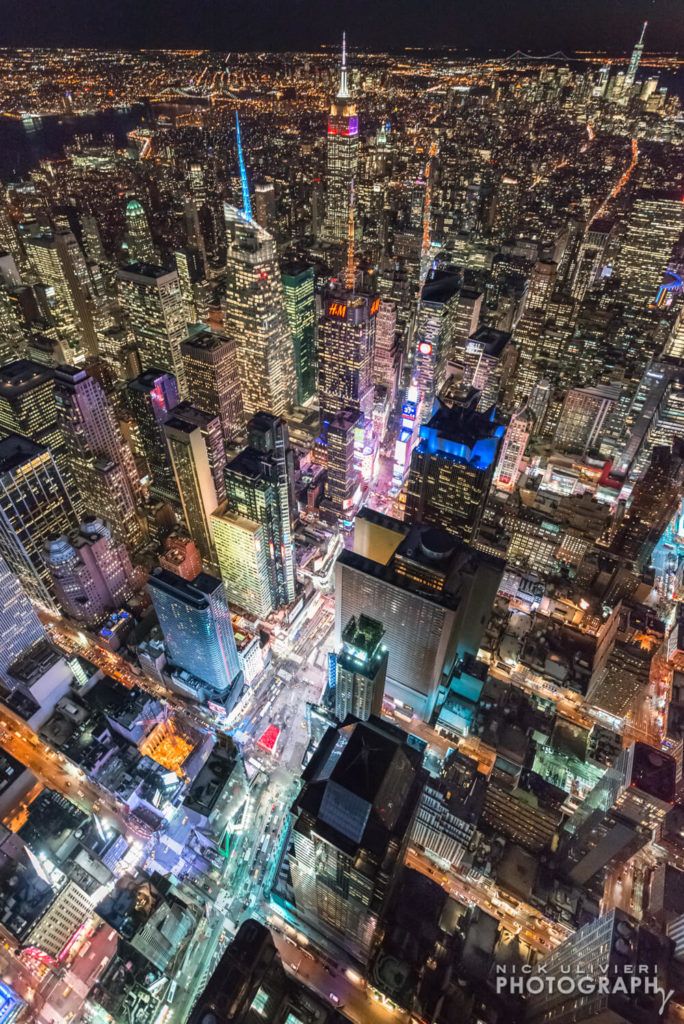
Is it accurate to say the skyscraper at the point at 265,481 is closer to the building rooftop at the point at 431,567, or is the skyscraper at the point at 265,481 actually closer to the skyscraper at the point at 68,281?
the building rooftop at the point at 431,567

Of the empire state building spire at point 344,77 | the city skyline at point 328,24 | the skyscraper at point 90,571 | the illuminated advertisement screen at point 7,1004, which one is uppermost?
the city skyline at point 328,24

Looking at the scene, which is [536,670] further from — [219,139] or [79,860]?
[219,139]

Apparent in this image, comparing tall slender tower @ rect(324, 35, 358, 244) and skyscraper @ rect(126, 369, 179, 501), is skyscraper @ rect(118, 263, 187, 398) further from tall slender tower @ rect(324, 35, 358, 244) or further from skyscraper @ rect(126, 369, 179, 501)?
tall slender tower @ rect(324, 35, 358, 244)

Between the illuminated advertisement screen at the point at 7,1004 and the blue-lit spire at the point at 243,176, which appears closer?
the illuminated advertisement screen at the point at 7,1004

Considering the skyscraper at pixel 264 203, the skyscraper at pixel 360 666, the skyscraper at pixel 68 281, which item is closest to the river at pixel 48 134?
the skyscraper at pixel 68 281

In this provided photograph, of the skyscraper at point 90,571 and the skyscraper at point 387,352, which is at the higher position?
the skyscraper at point 387,352

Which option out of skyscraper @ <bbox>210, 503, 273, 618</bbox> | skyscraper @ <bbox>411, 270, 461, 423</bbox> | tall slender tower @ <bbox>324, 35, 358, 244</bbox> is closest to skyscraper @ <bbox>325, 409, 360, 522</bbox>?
skyscraper @ <bbox>411, 270, 461, 423</bbox>

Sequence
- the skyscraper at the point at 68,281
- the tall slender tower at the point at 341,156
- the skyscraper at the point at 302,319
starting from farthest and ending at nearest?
the skyscraper at the point at 68,281
the skyscraper at the point at 302,319
the tall slender tower at the point at 341,156
